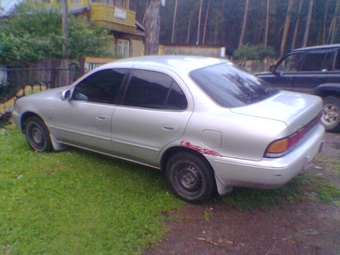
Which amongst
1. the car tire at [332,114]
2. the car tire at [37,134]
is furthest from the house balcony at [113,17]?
the car tire at [332,114]

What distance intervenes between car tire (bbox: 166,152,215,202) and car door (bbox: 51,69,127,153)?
40.6 inches

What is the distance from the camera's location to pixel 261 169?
10.9ft

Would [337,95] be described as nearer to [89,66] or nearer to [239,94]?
[239,94]

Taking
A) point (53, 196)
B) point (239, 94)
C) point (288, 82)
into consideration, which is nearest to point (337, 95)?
point (288, 82)

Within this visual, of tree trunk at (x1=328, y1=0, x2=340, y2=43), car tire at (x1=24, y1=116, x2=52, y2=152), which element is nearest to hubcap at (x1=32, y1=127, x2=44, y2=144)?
car tire at (x1=24, y1=116, x2=52, y2=152)

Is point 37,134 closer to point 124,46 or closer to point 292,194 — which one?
point 292,194

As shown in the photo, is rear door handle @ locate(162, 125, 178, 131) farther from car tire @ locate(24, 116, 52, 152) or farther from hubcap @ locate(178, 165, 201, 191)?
car tire @ locate(24, 116, 52, 152)

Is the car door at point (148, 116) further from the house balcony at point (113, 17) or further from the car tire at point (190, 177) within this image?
the house balcony at point (113, 17)

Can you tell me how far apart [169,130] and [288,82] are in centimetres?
517

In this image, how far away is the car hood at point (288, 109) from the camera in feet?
11.4

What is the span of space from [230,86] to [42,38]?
36.9ft

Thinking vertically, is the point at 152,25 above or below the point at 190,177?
above

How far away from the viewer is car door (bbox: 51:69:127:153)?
4543 mm

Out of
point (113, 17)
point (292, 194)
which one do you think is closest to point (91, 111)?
point (292, 194)
